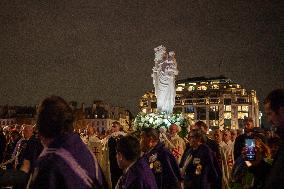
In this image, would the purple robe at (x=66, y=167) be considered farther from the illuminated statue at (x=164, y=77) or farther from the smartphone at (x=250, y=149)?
the illuminated statue at (x=164, y=77)

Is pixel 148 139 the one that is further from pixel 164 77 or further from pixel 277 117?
pixel 164 77

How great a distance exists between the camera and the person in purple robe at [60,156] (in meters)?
3.13

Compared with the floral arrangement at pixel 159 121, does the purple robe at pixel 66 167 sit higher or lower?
lower

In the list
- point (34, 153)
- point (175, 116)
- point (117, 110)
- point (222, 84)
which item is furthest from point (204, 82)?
point (34, 153)

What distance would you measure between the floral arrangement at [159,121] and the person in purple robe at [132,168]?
1208cm

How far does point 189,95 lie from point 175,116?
124m

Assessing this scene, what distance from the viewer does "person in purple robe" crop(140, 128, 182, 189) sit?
23.6 feet

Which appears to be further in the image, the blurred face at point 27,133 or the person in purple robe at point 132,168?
the blurred face at point 27,133

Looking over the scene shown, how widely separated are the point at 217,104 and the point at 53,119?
13370 cm

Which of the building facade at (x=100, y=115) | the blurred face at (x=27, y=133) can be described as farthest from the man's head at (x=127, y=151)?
the building facade at (x=100, y=115)

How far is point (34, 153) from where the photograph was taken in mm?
8039

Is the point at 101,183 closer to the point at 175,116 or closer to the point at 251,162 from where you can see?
the point at 251,162

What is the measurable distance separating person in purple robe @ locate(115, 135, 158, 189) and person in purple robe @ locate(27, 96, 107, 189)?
1440 millimetres

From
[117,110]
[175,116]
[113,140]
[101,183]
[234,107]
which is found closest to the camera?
[101,183]
